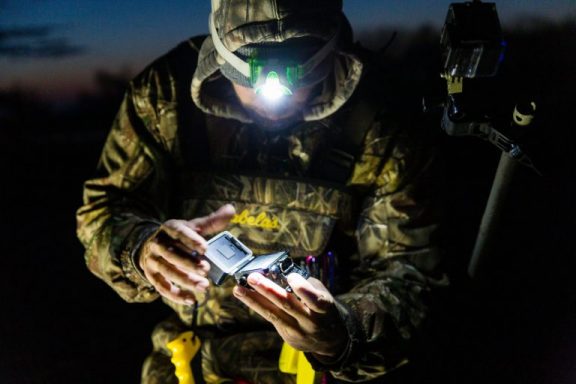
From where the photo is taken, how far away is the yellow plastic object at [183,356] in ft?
7.32

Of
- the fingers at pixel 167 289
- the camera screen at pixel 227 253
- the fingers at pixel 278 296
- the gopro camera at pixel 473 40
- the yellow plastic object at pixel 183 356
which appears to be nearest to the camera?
the gopro camera at pixel 473 40

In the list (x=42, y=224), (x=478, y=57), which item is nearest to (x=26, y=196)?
(x=42, y=224)

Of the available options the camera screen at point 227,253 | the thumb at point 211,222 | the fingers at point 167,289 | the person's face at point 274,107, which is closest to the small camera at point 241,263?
the camera screen at point 227,253

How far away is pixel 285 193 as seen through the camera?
224 cm

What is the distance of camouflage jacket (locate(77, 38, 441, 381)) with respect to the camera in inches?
83.0

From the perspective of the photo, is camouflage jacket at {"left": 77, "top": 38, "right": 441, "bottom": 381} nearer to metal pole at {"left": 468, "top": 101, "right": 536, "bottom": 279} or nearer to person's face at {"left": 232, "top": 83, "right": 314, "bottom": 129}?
person's face at {"left": 232, "top": 83, "right": 314, "bottom": 129}

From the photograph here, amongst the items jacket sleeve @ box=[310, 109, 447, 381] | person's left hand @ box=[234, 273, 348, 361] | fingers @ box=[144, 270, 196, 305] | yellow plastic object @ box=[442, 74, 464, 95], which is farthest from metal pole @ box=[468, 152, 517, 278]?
fingers @ box=[144, 270, 196, 305]

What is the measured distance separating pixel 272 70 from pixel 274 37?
0.37 ft

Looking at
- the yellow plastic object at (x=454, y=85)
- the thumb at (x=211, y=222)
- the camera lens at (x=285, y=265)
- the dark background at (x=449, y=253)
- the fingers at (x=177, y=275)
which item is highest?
the yellow plastic object at (x=454, y=85)

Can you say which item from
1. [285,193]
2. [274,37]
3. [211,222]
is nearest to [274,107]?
[285,193]

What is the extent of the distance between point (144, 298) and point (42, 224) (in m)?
1.90

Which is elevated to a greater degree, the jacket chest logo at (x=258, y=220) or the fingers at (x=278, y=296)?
the fingers at (x=278, y=296)

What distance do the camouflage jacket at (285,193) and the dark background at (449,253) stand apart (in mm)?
363

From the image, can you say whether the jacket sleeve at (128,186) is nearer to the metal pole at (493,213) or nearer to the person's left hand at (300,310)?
the person's left hand at (300,310)
